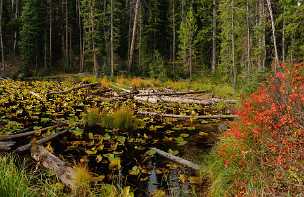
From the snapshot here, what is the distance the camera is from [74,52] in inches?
1700

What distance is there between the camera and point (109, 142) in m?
10.2

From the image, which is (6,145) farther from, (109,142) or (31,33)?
(31,33)

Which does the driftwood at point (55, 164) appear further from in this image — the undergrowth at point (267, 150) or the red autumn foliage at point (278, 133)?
the red autumn foliage at point (278, 133)

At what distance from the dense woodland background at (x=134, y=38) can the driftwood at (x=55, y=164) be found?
2094 cm

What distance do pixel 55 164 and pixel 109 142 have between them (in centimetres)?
290

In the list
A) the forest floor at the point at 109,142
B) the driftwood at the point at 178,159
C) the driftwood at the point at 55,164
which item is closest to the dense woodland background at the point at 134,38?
the forest floor at the point at 109,142

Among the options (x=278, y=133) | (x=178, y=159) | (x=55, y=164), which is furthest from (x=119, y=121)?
(x=278, y=133)

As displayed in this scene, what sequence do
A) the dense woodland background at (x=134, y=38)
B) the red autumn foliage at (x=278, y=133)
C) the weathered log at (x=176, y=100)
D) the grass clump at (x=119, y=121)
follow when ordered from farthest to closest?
the dense woodland background at (x=134, y=38)
the weathered log at (x=176, y=100)
the grass clump at (x=119, y=121)
the red autumn foliage at (x=278, y=133)

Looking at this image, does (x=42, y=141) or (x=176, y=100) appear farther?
(x=176, y=100)

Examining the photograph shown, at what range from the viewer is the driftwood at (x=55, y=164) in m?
6.77

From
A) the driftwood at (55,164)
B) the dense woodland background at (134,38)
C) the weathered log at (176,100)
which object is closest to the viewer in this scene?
the driftwood at (55,164)

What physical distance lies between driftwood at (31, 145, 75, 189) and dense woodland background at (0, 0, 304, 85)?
2094cm

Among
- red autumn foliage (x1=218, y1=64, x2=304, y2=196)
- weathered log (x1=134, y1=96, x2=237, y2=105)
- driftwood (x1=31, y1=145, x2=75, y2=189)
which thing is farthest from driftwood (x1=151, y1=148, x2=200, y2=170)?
weathered log (x1=134, y1=96, x2=237, y2=105)

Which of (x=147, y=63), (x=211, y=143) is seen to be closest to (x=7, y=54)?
(x=147, y=63)
